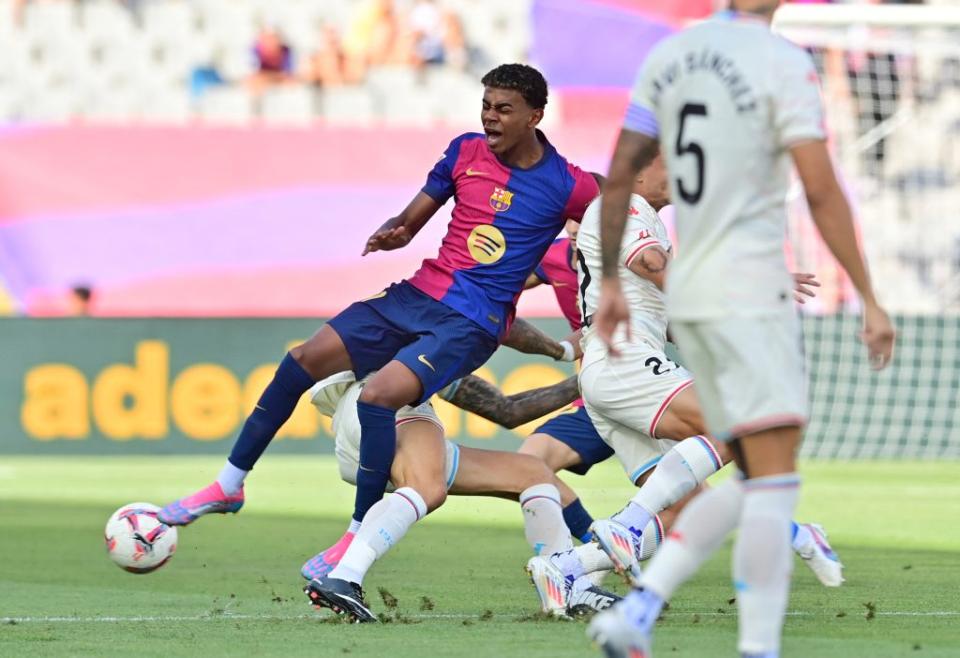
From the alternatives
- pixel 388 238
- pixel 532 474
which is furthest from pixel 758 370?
pixel 388 238

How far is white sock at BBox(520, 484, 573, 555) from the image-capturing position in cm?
654

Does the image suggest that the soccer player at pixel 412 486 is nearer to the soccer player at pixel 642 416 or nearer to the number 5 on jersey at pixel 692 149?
Answer: the soccer player at pixel 642 416

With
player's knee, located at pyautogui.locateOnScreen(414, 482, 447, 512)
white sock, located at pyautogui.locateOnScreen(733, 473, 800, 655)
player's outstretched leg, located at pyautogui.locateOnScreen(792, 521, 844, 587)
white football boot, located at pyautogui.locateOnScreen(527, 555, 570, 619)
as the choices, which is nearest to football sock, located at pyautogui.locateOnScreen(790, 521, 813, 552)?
player's outstretched leg, located at pyautogui.locateOnScreen(792, 521, 844, 587)

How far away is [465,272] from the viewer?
678cm

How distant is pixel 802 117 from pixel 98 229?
15.6 m

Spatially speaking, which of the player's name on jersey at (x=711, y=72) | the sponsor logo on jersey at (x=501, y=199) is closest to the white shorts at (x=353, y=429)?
the sponsor logo on jersey at (x=501, y=199)

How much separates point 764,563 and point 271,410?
3.21 m

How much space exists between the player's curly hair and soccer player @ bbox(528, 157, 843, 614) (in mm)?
492

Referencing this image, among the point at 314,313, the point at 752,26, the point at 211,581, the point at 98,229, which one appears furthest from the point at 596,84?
the point at 752,26

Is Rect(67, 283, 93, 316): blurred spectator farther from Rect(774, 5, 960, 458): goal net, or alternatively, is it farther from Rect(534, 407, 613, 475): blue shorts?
Rect(534, 407, 613, 475): blue shorts

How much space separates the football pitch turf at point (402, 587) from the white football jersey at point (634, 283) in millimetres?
1129

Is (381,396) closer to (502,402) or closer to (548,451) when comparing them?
(502,402)

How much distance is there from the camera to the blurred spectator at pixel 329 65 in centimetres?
2097

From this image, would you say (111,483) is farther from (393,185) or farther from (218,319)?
(393,185)
